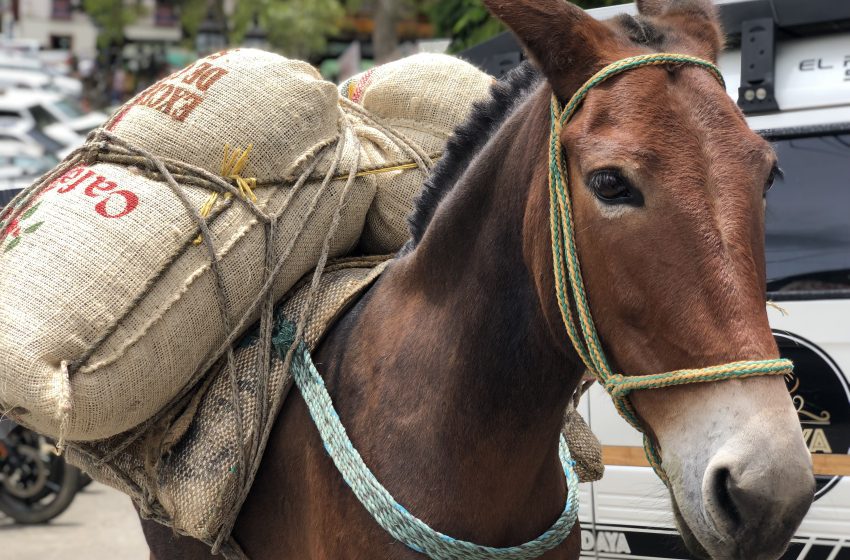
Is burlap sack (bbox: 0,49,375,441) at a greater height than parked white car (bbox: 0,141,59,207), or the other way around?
burlap sack (bbox: 0,49,375,441)

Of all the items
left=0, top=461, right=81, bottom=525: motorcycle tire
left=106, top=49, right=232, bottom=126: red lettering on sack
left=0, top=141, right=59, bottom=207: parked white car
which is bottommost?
left=0, top=141, right=59, bottom=207: parked white car

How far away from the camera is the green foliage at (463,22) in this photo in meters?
7.34

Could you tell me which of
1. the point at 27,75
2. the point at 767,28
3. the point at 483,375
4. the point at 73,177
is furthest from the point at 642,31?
the point at 27,75

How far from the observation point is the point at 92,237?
2.21 meters

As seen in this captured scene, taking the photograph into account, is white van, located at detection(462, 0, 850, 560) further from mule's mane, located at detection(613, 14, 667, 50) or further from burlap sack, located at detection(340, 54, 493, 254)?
mule's mane, located at detection(613, 14, 667, 50)

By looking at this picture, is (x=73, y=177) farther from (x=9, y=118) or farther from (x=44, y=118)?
(x=44, y=118)

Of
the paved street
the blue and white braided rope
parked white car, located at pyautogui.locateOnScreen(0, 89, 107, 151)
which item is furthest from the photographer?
parked white car, located at pyautogui.locateOnScreen(0, 89, 107, 151)

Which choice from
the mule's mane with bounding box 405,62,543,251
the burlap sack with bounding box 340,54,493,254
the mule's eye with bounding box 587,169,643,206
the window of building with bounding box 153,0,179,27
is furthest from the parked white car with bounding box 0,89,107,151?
the window of building with bounding box 153,0,179,27

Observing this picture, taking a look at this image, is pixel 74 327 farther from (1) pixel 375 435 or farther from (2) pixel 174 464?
(1) pixel 375 435

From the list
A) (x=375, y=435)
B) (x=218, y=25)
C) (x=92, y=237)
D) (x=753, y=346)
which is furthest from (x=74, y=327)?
(x=218, y=25)

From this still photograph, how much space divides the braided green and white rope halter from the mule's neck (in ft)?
0.13

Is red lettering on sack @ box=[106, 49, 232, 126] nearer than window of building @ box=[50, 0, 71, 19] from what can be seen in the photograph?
Yes

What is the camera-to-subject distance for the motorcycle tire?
20.4ft

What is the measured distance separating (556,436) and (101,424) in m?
1.03
